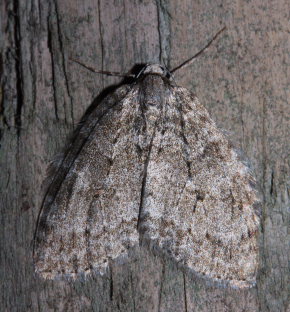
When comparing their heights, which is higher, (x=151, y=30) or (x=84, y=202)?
(x=151, y=30)

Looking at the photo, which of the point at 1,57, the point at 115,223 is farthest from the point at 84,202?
the point at 1,57

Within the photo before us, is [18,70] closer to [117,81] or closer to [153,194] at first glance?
[117,81]

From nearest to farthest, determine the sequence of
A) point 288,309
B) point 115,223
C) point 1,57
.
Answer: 1. point 288,309
2. point 115,223
3. point 1,57

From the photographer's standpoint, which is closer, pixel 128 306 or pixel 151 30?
pixel 128 306

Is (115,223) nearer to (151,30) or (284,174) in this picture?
(284,174)

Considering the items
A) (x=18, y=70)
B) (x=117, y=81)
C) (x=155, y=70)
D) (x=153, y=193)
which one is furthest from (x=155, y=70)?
(x=18, y=70)
